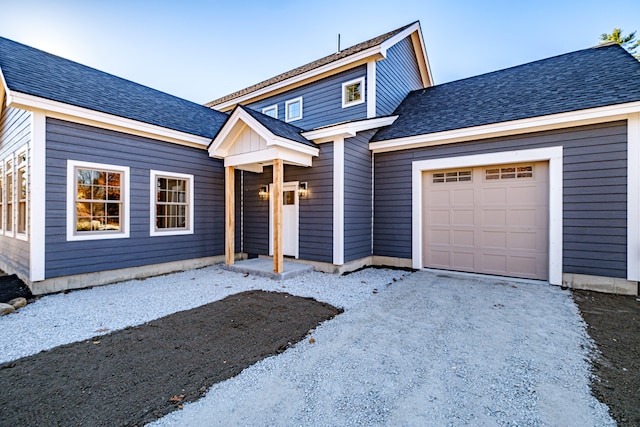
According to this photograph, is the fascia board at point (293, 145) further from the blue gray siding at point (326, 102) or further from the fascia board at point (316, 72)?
the fascia board at point (316, 72)

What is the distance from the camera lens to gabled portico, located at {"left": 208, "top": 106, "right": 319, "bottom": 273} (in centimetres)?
607

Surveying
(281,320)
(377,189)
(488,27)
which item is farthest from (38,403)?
(488,27)

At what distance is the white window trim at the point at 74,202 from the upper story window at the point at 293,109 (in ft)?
17.8

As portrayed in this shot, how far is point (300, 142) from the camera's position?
641 centimetres

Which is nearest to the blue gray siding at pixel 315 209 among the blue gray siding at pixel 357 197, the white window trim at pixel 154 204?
the blue gray siding at pixel 357 197

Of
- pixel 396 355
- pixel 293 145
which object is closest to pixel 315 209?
pixel 293 145

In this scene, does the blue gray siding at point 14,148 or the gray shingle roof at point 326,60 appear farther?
the gray shingle roof at point 326,60

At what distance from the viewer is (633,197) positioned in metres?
5.03

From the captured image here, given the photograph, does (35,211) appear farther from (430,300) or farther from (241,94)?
(241,94)

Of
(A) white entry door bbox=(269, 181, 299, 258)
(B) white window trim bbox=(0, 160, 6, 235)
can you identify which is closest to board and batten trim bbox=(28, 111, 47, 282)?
(B) white window trim bbox=(0, 160, 6, 235)

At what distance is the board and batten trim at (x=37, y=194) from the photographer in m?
4.88

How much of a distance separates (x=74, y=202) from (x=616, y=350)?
8.31 metres

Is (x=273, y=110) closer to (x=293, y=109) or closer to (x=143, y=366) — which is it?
(x=293, y=109)

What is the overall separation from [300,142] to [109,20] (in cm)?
997
